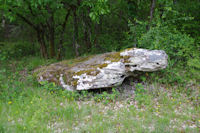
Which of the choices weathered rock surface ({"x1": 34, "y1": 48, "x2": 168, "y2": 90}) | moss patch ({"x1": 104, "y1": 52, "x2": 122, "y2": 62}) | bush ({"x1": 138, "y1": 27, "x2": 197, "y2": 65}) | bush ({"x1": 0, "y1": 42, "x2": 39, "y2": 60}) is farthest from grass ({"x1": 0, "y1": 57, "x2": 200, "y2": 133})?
bush ({"x1": 0, "y1": 42, "x2": 39, "y2": 60})

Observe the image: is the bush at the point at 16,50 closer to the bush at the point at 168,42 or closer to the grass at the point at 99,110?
the grass at the point at 99,110

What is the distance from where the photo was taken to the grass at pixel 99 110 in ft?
12.5

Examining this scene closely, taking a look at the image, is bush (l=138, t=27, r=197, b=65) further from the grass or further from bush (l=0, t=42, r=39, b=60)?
bush (l=0, t=42, r=39, b=60)

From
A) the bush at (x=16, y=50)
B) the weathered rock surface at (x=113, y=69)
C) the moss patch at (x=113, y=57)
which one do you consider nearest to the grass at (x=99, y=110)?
the weathered rock surface at (x=113, y=69)

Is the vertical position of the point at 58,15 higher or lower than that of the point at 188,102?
higher

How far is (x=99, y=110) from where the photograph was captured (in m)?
4.66

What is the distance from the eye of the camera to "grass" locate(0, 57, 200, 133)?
150 inches

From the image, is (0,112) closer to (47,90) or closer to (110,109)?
(47,90)

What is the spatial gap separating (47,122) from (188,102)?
13.4 ft

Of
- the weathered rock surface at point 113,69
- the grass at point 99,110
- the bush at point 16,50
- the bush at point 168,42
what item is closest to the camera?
the grass at point 99,110

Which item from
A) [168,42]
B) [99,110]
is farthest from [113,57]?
[168,42]

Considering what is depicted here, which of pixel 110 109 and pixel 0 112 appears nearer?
pixel 0 112

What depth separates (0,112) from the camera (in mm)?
4418

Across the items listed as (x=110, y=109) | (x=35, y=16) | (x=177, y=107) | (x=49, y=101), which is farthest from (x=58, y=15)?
(x=177, y=107)
